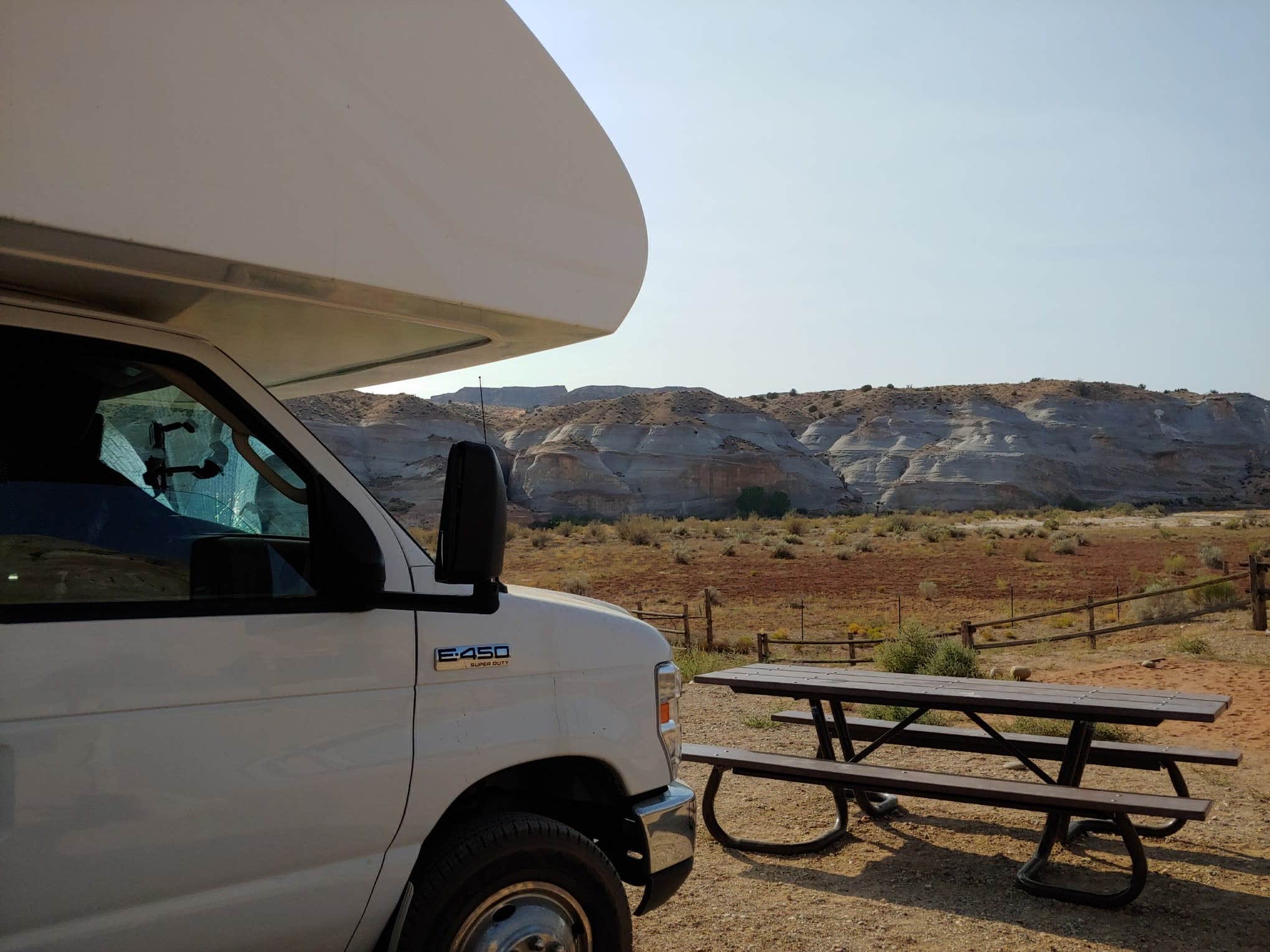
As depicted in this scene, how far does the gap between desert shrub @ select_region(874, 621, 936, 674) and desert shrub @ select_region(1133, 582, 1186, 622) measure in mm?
6749

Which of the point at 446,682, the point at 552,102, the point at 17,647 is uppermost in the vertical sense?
the point at 552,102

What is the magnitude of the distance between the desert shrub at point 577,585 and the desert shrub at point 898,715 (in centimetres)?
1758

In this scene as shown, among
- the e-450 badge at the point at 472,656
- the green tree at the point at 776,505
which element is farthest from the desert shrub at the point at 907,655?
the green tree at the point at 776,505

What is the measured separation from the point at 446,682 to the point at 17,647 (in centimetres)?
109

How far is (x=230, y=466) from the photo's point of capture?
280 cm

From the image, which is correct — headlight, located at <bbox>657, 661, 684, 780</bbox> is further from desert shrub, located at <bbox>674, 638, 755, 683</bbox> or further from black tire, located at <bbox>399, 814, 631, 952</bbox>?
desert shrub, located at <bbox>674, 638, 755, 683</bbox>

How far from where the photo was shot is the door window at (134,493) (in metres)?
2.35

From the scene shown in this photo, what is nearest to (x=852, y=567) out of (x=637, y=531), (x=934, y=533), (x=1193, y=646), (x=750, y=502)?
(x=934, y=533)

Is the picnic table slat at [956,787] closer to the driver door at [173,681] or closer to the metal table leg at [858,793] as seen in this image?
the metal table leg at [858,793]

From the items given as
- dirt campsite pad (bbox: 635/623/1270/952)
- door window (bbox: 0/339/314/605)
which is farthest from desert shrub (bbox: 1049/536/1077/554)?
door window (bbox: 0/339/314/605)

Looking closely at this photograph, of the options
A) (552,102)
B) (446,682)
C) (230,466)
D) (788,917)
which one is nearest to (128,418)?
(230,466)

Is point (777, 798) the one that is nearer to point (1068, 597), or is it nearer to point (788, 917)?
point (788, 917)

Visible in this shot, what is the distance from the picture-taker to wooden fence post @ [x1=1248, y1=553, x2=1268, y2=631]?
45.1 feet

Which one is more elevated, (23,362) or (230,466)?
(23,362)
